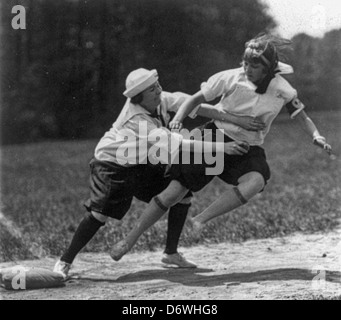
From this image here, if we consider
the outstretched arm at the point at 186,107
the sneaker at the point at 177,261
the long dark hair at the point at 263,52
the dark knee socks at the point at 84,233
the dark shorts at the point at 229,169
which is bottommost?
the sneaker at the point at 177,261

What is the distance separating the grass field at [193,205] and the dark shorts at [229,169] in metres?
0.83

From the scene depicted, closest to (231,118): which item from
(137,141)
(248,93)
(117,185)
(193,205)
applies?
(248,93)

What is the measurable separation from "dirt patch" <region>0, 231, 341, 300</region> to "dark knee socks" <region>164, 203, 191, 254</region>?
190mm

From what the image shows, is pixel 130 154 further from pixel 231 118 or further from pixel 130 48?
pixel 130 48

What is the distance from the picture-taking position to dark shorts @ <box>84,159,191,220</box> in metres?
5.23

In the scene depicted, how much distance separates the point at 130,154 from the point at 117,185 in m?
0.23

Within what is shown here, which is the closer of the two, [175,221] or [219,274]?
[219,274]

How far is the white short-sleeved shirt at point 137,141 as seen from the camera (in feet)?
17.0

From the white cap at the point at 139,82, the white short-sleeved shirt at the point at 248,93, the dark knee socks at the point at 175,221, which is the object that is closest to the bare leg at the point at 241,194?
the white short-sleeved shirt at the point at 248,93

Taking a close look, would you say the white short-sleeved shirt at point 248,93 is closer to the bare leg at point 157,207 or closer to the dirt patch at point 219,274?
the bare leg at point 157,207

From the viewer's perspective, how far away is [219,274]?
17.4 ft

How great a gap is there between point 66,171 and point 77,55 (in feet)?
22.3

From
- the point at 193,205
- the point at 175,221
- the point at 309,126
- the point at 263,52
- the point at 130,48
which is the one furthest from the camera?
the point at 193,205
